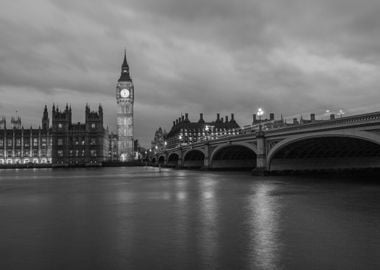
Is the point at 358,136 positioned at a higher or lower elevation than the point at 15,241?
higher

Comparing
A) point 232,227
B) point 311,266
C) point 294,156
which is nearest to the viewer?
point 311,266

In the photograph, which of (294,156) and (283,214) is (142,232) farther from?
(294,156)

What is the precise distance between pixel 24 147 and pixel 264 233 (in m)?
193

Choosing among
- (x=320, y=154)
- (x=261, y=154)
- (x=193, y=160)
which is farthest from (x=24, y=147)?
(x=320, y=154)

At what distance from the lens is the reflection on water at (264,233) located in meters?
12.9

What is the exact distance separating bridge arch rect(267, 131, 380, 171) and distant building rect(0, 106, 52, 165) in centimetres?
15522

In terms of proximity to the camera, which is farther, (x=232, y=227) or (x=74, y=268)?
(x=232, y=227)

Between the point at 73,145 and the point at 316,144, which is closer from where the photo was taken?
the point at 316,144

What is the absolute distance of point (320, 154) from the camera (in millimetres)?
61781

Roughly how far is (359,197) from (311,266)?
847 inches

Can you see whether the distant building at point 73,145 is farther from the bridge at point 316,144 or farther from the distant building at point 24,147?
the bridge at point 316,144

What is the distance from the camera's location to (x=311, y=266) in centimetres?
Result: 1210

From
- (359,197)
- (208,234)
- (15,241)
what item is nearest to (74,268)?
(15,241)

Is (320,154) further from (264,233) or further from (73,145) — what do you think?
(73,145)
